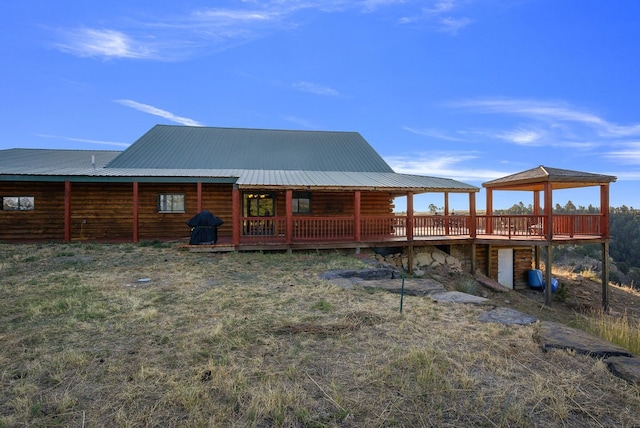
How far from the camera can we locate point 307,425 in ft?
8.86

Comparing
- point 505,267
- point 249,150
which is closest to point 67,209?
point 249,150

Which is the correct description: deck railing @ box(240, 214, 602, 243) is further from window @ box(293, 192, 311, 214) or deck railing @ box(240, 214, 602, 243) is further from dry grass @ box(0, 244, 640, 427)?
dry grass @ box(0, 244, 640, 427)

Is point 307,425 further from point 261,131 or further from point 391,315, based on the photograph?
point 261,131

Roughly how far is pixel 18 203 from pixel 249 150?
1047 centimetres

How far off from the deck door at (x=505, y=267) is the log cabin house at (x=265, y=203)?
4cm

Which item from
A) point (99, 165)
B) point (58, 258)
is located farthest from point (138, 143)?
point (58, 258)

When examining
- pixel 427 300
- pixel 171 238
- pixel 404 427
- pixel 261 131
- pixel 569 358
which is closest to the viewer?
pixel 404 427

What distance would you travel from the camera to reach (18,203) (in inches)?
610

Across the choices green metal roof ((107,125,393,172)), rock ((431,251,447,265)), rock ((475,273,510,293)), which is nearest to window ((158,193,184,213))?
green metal roof ((107,125,393,172))

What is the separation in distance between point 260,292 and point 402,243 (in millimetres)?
7917

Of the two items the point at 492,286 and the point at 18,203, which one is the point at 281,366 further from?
the point at 18,203

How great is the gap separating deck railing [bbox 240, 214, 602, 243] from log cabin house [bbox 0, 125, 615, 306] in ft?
0.17

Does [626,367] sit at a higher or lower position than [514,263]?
higher

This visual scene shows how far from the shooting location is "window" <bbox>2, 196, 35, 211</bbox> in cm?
1542
